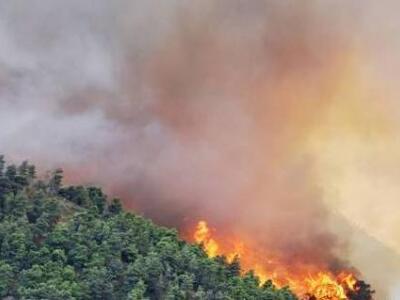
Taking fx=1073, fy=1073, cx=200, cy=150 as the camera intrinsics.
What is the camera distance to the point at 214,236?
5222cm

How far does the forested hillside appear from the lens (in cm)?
3344

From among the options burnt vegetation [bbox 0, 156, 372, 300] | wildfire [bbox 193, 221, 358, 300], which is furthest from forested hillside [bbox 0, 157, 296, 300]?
wildfire [bbox 193, 221, 358, 300]

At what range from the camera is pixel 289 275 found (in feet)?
167

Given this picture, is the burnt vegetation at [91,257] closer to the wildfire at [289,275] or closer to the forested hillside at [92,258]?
the forested hillside at [92,258]

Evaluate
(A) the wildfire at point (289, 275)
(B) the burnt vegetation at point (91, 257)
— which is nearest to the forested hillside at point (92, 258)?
(B) the burnt vegetation at point (91, 257)

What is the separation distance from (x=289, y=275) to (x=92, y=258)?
17.6m

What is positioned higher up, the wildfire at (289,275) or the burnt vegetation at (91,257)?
the wildfire at (289,275)

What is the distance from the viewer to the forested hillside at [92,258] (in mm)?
33438

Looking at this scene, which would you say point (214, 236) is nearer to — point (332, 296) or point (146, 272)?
point (332, 296)

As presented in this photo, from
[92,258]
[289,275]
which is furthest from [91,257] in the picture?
[289,275]

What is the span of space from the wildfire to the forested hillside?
1072 centimetres

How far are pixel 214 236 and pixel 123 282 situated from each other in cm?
1830

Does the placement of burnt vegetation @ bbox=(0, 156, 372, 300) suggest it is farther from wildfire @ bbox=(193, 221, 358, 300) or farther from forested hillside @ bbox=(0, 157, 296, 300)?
wildfire @ bbox=(193, 221, 358, 300)

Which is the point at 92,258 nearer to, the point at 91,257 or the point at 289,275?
the point at 91,257
